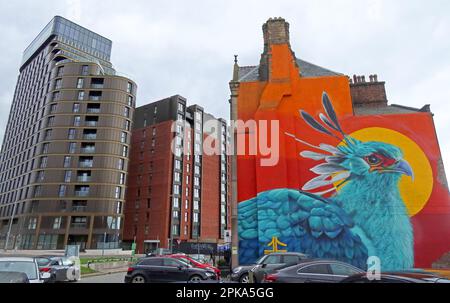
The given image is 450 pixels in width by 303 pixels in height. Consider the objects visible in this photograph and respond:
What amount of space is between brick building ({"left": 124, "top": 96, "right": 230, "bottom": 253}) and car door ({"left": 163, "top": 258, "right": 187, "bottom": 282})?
1851 inches

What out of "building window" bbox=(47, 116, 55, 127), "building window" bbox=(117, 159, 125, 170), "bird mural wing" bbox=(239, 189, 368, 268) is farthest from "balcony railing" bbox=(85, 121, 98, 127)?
"bird mural wing" bbox=(239, 189, 368, 268)

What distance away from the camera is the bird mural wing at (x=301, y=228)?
17750 millimetres

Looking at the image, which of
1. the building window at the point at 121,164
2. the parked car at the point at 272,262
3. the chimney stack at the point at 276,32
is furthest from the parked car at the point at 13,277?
the building window at the point at 121,164

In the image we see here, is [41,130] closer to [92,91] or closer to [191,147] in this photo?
[92,91]

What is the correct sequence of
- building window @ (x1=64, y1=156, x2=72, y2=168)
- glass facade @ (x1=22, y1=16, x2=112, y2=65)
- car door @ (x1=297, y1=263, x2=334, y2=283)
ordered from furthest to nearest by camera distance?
glass facade @ (x1=22, y1=16, x2=112, y2=65)
building window @ (x1=64, y1=156, x2=72, y2=168)
car door @ (x1=297, y1=263, x2=334, y2=283)

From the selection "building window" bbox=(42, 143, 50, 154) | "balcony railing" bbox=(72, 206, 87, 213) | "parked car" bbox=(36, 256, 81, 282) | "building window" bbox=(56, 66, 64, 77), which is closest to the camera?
"parked car" bbox=(36, 256, 81, 282)

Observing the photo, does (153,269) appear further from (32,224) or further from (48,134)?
(48,134)

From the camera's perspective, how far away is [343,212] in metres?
18.4

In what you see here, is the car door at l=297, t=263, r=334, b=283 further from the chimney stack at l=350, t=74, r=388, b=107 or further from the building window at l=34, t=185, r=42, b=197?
the building window at l=34, t=185, r=42, b=197

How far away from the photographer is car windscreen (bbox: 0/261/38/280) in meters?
8.08

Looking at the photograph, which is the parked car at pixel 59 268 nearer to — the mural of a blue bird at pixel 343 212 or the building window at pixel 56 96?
the mural of a blue bird at pixel 343 212

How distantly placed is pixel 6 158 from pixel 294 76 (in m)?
82.6

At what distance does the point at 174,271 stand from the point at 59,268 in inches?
284

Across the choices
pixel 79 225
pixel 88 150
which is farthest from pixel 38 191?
pixel 88 150
